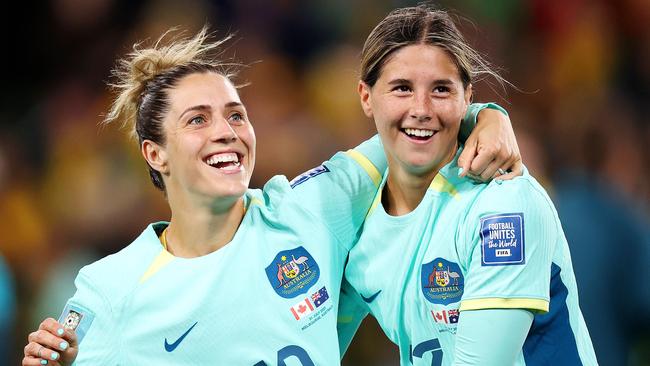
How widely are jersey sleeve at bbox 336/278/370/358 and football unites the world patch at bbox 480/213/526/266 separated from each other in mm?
783

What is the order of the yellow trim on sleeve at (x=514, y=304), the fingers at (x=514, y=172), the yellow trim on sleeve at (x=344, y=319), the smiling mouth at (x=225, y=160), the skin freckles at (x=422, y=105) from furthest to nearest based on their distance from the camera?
the yellow trim on sleeve at (x=344, y=319)
the smiling mouth at (x=225, y=160)
the skin freckles at (x=422, y=105)
the fingers at (x=514, y=172)
the yellow trim on sleeve at (x=514, y=304)

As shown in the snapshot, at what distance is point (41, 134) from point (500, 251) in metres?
4.36

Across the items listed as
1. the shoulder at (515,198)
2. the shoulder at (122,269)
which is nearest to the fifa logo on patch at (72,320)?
the shoulder at (122,269)

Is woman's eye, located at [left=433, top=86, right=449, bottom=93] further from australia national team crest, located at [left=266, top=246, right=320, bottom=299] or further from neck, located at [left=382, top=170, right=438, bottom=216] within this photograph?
australia national team crest, located at [left=266, top=246, right=320, bottom=299]

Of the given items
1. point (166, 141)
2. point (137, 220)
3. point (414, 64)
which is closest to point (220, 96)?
point (166, 141)

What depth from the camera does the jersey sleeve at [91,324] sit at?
307 cm

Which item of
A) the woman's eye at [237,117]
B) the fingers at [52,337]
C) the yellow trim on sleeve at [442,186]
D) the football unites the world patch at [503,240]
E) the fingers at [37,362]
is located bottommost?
the fingers at [37,362]

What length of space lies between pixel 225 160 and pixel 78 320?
729 millimetres

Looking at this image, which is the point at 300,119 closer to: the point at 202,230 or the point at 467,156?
the point at 202,230

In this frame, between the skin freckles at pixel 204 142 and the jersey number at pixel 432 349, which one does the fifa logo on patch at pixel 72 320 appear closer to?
the skin freckles at pixel 204 142

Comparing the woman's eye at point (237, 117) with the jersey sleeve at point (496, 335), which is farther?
the woman's eye at point (237, 117)

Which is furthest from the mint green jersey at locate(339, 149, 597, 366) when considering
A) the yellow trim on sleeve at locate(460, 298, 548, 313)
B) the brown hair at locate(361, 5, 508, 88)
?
the brown hair at locate(361, 5, 508, 88)

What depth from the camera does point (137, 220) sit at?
5688mm

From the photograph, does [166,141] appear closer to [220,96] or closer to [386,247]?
[220,96]
